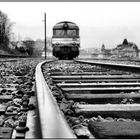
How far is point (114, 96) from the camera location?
3580mm

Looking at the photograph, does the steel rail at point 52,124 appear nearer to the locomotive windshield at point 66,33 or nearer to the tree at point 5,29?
the locomotive windshield at point 66,33

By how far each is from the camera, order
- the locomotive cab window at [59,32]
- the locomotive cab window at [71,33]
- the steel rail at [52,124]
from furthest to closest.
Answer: the locomotive cab window at [59,32] → the locomotive cab window at [71,33] → the steel rail at [52,124]

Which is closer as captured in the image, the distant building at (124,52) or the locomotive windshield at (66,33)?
the locomotive windshield at (66,33)

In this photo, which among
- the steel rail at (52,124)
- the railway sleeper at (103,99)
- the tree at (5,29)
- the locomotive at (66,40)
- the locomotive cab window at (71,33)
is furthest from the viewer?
the tree at (5,29)

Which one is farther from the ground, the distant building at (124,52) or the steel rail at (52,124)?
the steel rail at (52,124)

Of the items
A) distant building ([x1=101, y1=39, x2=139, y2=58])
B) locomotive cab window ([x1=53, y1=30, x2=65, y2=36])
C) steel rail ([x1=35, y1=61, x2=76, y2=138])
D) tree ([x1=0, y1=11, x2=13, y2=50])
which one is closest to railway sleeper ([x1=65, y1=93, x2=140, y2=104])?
steel rail ([x1=35, y1=61, x2=76, y2=138])

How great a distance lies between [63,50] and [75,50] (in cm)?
84

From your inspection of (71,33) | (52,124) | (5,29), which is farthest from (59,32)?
(5,29)

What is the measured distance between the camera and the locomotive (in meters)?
22.0

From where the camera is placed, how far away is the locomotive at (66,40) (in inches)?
866

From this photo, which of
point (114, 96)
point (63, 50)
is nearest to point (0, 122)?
point (114, 96)

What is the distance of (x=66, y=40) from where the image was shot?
2202 centimetres

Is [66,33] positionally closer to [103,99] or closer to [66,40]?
[66,40]

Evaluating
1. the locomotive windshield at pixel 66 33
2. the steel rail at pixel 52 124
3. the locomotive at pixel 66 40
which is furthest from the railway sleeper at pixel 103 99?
the locomotive windshield at pixel 66 33
